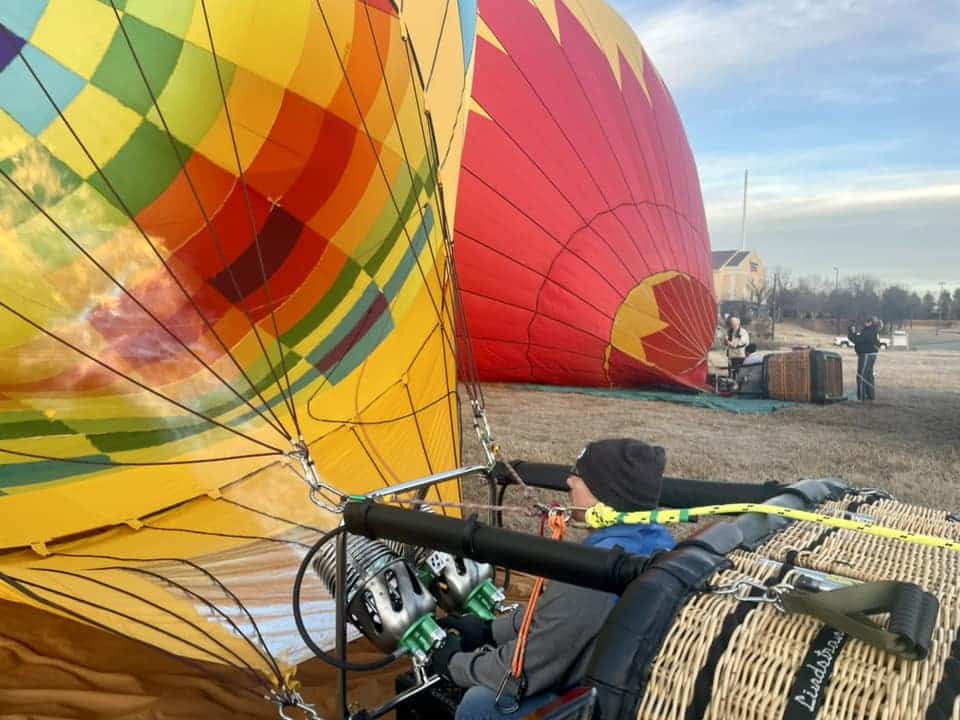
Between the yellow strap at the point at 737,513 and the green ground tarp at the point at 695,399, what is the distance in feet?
20.7

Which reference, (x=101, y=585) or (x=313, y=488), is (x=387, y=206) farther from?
(x=101, y=585)

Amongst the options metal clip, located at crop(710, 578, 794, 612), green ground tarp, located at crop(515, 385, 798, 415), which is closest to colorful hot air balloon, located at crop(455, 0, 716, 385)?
green ground tarp, located at crop(515, 385, 798, 415)

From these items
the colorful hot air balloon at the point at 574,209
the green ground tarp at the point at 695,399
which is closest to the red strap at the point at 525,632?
the colorful hot air balloon at the point at 574,209

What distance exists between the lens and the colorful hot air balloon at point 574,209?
21.3 ft

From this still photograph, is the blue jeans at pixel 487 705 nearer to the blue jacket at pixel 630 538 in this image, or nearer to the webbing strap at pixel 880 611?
the blue jacket at pixel 630 538

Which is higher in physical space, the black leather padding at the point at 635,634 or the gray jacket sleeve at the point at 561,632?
the black leather padding at the point at 635,634

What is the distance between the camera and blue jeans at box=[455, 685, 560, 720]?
1.42 meters

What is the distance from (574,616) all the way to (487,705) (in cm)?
24

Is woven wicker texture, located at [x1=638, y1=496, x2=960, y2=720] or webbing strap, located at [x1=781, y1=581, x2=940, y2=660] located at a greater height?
webbing strap, located at [x1=781, y1=581, x2=940, y2=660]

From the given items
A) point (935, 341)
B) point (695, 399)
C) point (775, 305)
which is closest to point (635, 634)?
point (695, 399)

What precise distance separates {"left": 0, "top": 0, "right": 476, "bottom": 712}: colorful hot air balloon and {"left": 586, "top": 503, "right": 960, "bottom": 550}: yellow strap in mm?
917

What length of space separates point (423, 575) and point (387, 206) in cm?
131

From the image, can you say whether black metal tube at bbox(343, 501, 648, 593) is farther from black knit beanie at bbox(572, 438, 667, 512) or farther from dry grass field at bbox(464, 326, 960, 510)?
dry grass field at bbox(464, 326, 960, 510)

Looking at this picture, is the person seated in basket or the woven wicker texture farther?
the person seated in basket
